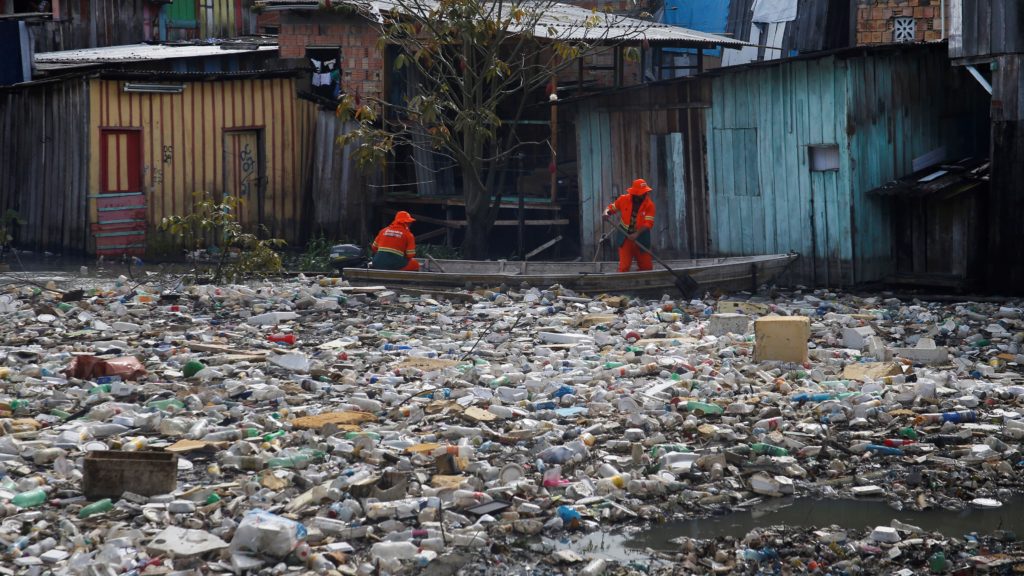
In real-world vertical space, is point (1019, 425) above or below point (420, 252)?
below

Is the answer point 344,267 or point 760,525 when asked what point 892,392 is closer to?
point 760,525

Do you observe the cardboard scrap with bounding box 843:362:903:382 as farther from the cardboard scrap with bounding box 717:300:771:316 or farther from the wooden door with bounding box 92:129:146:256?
the wooden door with bounding box 92:129:146:256

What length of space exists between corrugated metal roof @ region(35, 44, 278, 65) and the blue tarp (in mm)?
8504

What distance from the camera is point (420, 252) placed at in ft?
64.9

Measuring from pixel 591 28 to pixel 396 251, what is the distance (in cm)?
618

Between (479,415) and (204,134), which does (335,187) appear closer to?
(204,134)

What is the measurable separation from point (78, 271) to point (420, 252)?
198 inches

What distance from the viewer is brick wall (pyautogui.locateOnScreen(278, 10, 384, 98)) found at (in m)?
20.7

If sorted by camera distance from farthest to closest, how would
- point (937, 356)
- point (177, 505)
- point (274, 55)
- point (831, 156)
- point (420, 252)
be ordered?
1. point (274, 55)
2. point (420, 252)
3. point (831, 156)
4. point (937, 356)
5. point (177, 505)

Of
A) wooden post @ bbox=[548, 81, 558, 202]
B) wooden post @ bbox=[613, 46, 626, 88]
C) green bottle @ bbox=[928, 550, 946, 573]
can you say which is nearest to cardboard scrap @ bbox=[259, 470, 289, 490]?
green bottle @ bbox=[928, 550, 946, 573]

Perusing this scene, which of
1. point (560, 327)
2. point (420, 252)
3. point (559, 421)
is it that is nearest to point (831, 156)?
point (560, 327)

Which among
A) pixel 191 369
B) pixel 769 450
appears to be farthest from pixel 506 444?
pixel 191 369

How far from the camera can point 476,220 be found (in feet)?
61.6

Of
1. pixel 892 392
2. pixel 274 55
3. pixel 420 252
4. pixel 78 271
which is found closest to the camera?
pixel 892 392
